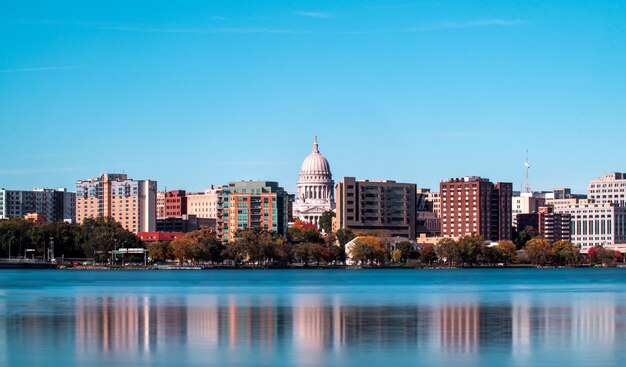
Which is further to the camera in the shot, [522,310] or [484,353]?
[522,310]

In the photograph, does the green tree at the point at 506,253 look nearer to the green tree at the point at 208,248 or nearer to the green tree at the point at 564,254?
the green tree at the point at 564,254

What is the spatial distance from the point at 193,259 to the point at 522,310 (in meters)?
120

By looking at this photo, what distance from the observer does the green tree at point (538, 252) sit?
194 meters

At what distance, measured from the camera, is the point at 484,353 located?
37.7 metres

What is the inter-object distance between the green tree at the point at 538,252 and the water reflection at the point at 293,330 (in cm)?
13026

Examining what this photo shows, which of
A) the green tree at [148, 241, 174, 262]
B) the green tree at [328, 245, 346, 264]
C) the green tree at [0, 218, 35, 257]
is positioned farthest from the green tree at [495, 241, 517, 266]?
the green tree at [0, 218, 35, 257]

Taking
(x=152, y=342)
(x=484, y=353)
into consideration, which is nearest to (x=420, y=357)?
(x=484, y=353)

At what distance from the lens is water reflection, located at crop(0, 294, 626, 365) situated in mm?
38156

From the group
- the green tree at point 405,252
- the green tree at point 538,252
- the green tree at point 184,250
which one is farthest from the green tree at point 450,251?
the green tree at point 184,250

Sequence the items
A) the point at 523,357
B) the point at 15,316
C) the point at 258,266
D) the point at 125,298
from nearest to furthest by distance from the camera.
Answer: the point at 523,357 < the point at 15,316 < the point at 125,298 < the point at 258,266

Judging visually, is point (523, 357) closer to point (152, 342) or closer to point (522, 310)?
point (152, 342)

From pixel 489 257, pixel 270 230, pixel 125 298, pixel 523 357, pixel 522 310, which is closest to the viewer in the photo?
pixel 523 357

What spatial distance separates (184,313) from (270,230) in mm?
142543

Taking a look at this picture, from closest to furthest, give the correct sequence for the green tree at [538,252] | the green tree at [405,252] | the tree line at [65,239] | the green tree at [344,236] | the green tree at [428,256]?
the tree line at [65,239]
the green tree at [428,256]
the green tree at [405,252]
the green tree at [344,236]
the green tree at [538,252]
